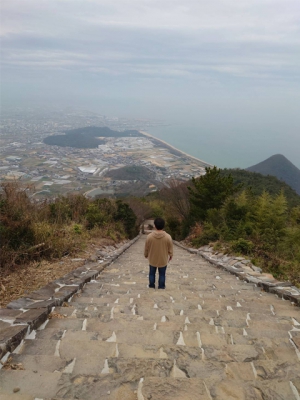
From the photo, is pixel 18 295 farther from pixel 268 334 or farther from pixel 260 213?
pixel 260 213

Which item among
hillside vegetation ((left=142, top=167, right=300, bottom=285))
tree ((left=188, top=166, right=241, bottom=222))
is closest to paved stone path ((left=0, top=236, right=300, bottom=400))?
hillside vegetation ((left=142, top=167, right=300, bottom=285))

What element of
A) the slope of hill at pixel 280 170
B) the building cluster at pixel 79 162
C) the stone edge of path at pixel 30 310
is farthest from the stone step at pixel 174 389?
the slope of hill at pixel 280 170

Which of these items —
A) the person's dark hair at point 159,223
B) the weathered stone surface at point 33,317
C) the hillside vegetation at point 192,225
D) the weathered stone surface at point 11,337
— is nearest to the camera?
the weathered stone surface at point 11,337

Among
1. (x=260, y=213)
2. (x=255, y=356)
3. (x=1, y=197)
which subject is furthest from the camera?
(x=260, y=213)

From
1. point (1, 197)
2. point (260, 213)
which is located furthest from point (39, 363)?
point (260, 213)

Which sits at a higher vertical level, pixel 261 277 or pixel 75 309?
pixel 75 309

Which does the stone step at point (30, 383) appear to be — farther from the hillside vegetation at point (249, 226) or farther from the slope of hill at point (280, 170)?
the slope of hill at point (280, 170)
